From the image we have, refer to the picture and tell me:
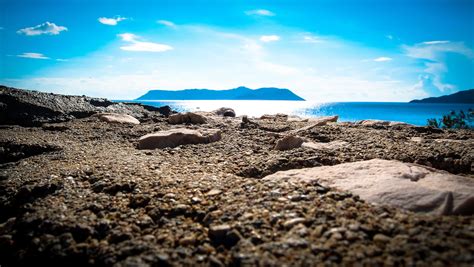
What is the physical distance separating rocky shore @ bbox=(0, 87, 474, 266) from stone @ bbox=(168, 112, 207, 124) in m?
5.18

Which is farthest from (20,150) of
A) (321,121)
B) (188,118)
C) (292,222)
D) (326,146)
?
(321,121)

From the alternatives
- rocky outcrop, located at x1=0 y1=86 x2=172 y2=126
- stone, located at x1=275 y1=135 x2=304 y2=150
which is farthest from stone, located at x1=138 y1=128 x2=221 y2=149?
rocky outcrop, located at x1=0 y1=86 x2=172 y2=126

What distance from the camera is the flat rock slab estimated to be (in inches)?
134

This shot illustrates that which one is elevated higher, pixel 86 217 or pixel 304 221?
pixel 304 221

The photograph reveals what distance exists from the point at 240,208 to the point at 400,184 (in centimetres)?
225

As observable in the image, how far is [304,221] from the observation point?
3299mm

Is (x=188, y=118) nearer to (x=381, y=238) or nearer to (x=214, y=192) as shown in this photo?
(x=214, y=192)

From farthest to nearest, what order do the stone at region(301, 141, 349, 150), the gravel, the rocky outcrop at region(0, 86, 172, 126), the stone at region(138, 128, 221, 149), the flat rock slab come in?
the rocky outcrop at region(0, 86, 172, 126)
the stone at region(138, 128, 221, 149)
the stone at region(301, 141, 349, 150)
the flat rock slab
the gravel

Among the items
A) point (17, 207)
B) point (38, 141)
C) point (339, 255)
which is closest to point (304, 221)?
point (339, 255)

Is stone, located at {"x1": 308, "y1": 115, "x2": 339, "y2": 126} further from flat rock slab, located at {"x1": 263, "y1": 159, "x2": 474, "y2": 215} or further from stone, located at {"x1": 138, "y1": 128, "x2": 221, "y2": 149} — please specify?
flat rock slab, located at {"x1": 263, "y1": 159, "x2": 474, "y2": 215}

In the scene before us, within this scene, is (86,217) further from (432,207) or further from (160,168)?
(432,207)

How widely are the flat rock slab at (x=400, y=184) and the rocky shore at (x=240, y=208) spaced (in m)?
0.02

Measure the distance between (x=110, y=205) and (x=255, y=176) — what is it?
255 centimetres

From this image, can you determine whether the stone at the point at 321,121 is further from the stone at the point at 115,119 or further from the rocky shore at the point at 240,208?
the stone at the point at 115,119
